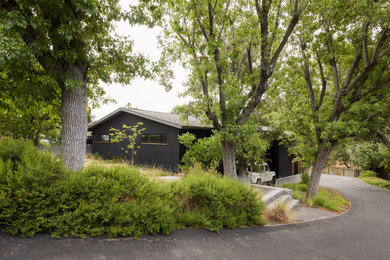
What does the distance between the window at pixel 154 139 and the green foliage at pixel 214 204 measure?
9.27 m

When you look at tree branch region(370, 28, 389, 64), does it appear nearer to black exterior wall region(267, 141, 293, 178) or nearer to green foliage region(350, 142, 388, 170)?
black exterior wall region(267, 141, 293, 178)

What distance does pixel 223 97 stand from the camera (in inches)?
288

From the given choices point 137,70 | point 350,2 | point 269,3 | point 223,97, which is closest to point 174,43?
point 137,70

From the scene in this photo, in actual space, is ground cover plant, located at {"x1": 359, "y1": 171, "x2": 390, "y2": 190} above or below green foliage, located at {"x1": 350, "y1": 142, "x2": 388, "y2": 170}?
below

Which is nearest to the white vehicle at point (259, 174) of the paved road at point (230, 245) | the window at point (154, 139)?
the window at point (154, 139)

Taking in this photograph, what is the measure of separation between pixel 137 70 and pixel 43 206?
4.20 meters

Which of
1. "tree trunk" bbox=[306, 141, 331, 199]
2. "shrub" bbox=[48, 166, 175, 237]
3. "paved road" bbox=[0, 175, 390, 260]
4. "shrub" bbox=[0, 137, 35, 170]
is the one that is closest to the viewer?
"paved road" bbox=[0, 175, 390, 260]

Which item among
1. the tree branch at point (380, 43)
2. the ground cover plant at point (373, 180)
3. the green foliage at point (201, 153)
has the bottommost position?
the ground cover plant at point (373, 180)

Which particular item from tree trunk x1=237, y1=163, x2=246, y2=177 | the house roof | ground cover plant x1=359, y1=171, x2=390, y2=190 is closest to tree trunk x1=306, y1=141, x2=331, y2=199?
tree trunk x1=237, y1=163, x2=246, y2=177

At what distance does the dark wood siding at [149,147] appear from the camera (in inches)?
547

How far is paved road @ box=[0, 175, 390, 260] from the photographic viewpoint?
3350 mm

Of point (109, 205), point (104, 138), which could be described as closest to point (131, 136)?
point (104, 138)

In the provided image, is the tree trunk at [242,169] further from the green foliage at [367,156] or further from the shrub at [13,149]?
the green foliage at [367,156]

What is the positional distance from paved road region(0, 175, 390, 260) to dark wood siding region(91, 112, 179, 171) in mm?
8768
